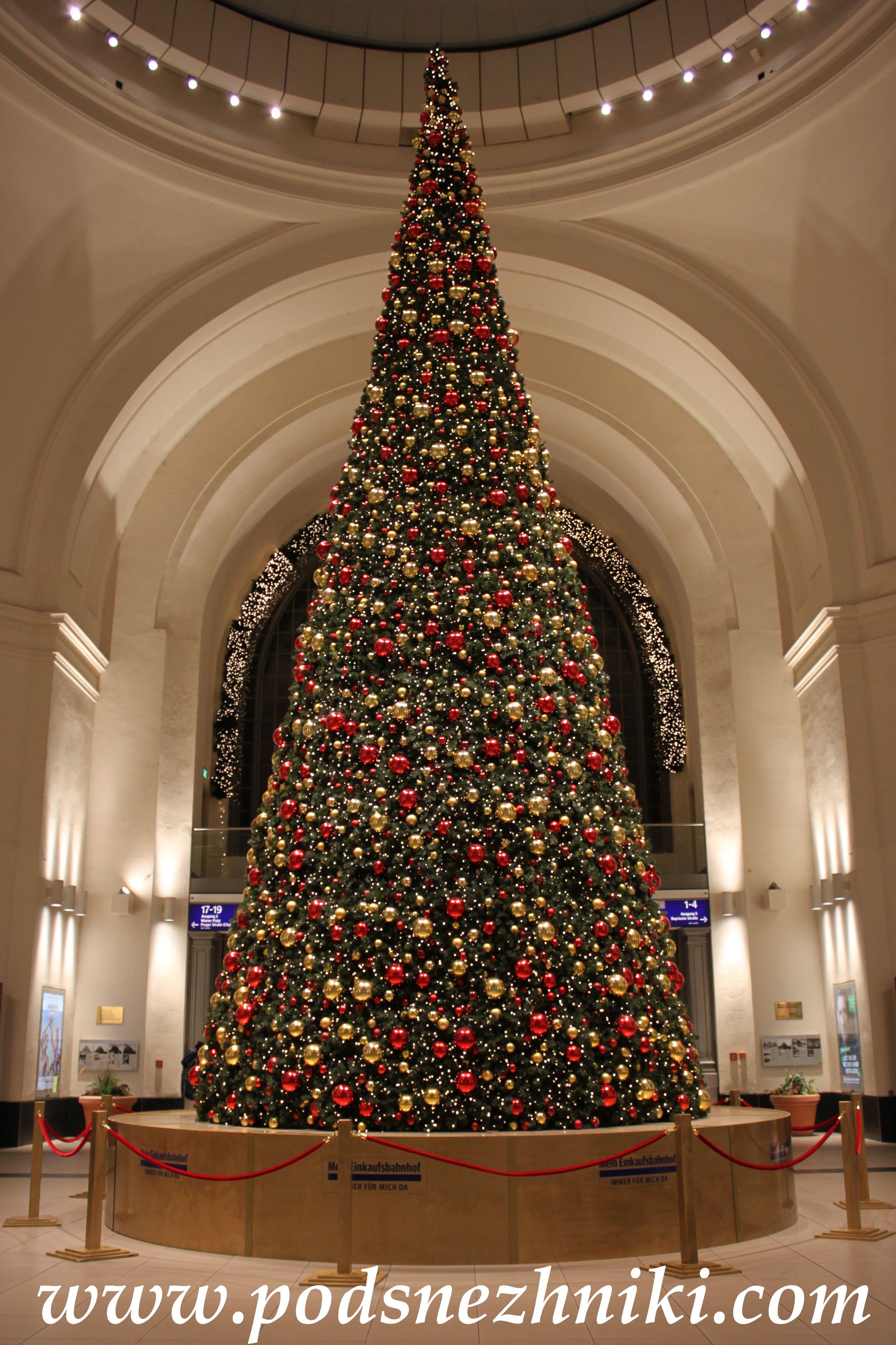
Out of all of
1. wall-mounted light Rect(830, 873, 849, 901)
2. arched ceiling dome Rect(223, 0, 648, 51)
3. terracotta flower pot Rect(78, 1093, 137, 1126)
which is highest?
arched ceiling dome Rect(223, 0, 648, 51)

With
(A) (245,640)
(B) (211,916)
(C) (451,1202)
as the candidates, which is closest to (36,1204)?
(C) (451,1202)

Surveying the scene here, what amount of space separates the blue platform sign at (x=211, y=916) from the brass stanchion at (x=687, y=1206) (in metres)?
11.1

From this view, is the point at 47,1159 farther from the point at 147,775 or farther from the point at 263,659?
the point at 263,659

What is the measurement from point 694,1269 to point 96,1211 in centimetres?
302

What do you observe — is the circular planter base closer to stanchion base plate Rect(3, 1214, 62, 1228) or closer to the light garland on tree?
stanchion base plate Rect(3, 1214, 62, 1228)

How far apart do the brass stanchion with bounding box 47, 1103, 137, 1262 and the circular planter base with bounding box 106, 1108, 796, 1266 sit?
37 cm

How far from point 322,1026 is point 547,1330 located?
2045mm

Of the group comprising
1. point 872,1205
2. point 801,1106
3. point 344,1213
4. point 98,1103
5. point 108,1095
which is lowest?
point 801,1106

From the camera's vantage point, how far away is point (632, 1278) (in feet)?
15.8

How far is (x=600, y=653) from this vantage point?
1741 cm

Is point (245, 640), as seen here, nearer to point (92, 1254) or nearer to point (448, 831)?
point (448, 831)

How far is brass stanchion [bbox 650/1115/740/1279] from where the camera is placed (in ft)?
16.2

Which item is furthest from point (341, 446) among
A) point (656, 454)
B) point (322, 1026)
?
point (322, 1026)

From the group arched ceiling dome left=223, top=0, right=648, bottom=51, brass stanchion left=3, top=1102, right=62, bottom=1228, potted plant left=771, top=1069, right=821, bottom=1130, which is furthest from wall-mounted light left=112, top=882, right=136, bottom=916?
arched ceiling dome left=223, top=0, right=648, bottom=51
